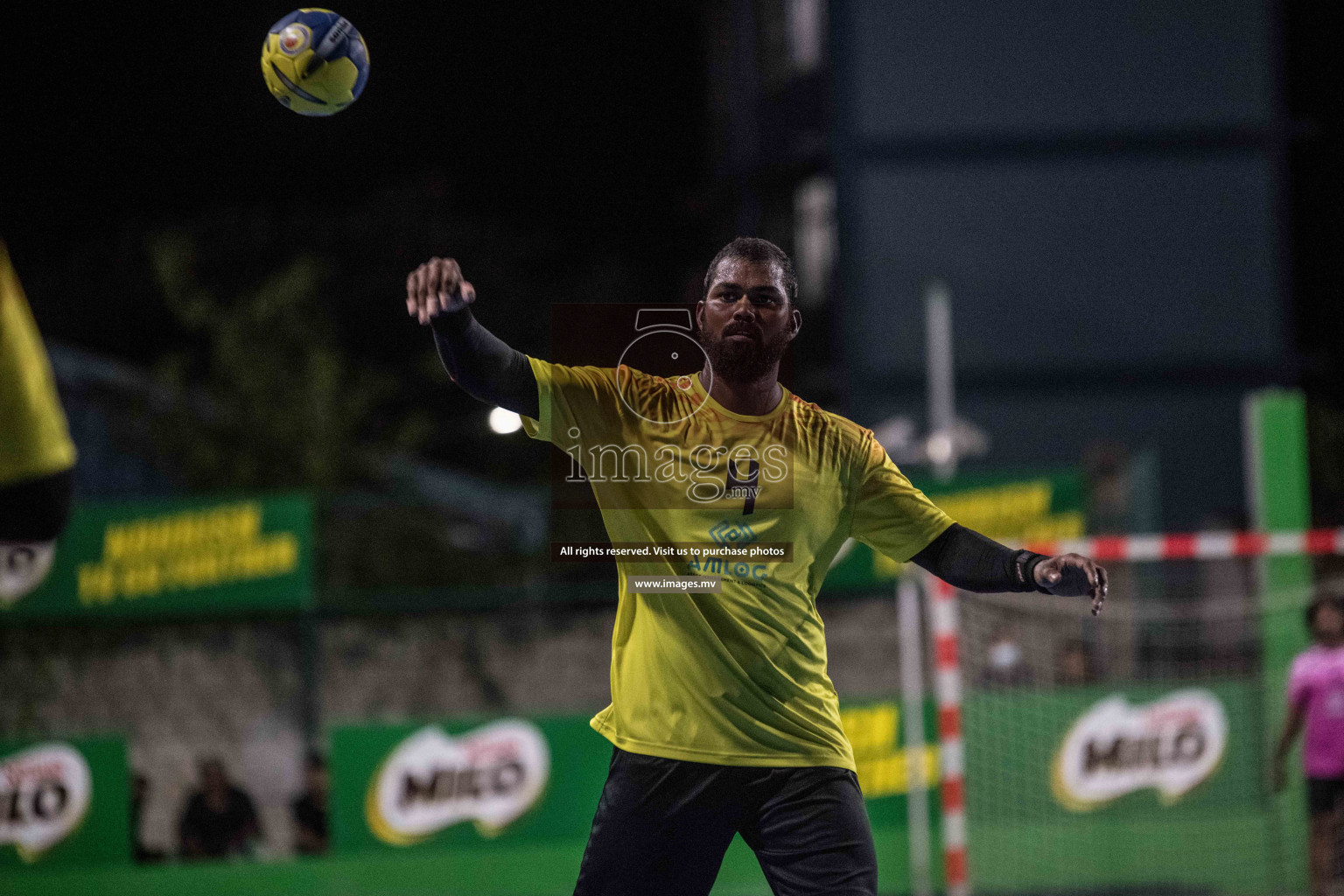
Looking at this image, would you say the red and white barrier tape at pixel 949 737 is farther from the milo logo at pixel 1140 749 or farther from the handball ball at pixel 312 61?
the handball ball at pixel 312 61

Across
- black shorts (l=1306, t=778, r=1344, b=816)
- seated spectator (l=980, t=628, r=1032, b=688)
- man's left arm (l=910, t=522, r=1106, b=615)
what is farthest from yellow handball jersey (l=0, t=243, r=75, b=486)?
seated spectator (l=980, t=628, r=1032, b=688)

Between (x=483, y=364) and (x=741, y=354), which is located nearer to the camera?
(x=483, y=364)

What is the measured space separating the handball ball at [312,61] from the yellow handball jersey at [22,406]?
5.02 feet

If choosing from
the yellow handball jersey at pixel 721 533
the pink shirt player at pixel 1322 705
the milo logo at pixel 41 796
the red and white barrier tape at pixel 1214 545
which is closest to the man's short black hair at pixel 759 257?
the yellow handball jersey at pixel 721 533

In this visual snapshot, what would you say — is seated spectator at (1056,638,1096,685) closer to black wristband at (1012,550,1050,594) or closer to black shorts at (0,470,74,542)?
black wristband at (1012,550,1050,594)

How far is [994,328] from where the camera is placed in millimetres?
17172

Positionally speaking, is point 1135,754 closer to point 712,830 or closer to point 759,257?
point 712,830

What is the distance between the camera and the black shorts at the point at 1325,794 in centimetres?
821

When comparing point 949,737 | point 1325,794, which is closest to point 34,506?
point 949,737

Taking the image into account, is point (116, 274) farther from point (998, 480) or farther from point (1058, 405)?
point (998, 480)

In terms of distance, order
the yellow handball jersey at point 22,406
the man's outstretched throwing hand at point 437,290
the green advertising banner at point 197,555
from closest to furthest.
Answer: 1. the yellow handball jersey at point 22,406
2. the man's outstretched throwing hand at point 437,290
3. the green advertising banner at point 197,555

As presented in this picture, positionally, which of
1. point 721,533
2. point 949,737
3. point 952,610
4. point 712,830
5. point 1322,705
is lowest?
point 949,737

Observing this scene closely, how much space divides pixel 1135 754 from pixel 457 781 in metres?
4.40

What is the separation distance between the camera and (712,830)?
3.76 meters
